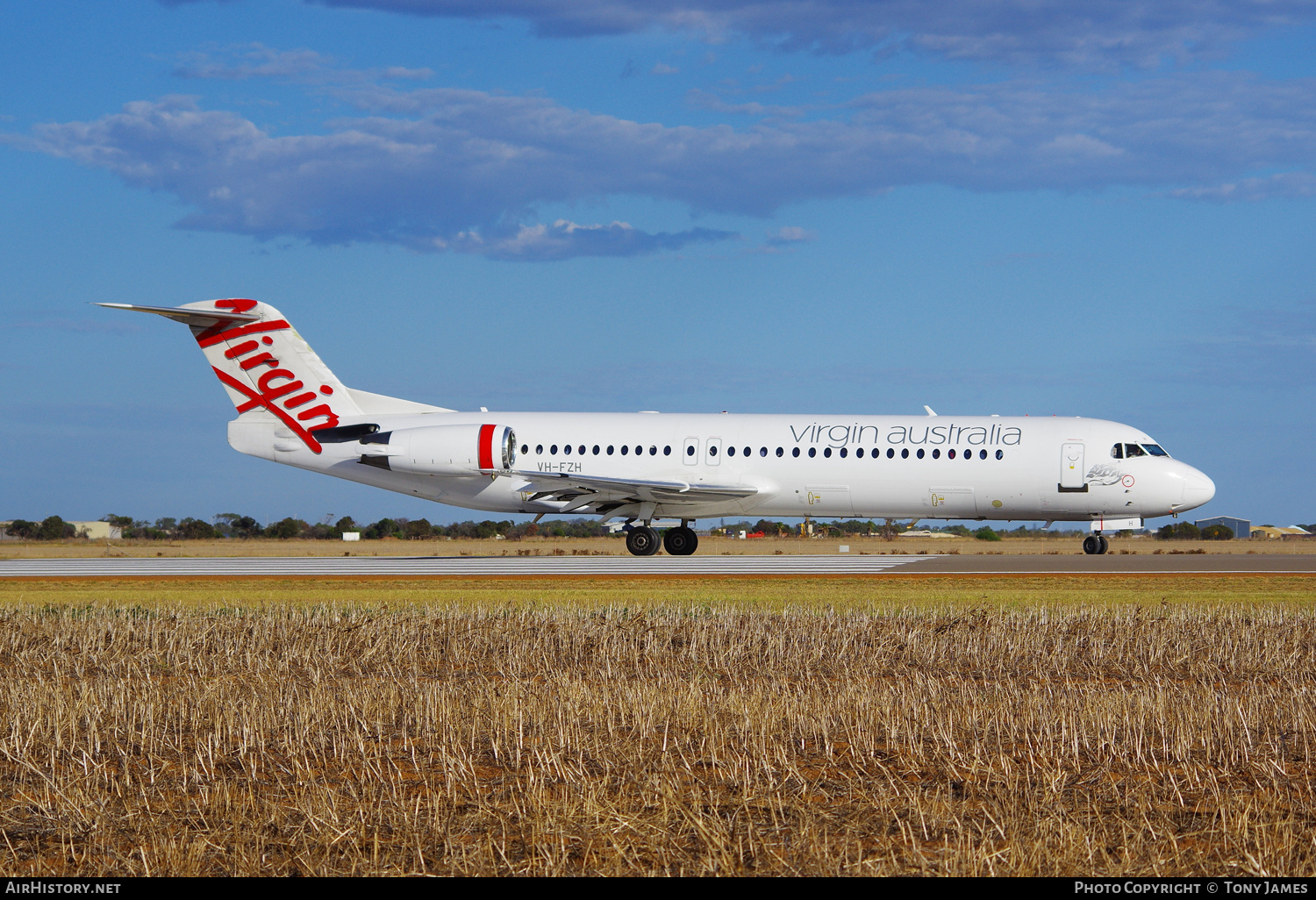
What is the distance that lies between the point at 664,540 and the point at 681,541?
63 centimetres

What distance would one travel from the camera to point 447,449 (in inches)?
1259

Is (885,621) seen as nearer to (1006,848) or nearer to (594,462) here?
(1006,848)

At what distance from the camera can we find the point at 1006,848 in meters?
5.34

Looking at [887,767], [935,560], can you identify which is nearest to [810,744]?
A: [887,767]

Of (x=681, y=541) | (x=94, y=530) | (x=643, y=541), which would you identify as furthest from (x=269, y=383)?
(x=94, y=530)

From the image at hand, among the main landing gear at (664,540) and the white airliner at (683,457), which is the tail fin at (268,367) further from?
the main landing gear at (664,540)

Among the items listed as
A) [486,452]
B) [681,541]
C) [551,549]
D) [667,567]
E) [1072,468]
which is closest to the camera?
[667,567]

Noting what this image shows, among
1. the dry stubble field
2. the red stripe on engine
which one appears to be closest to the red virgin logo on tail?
the red stripe on engine

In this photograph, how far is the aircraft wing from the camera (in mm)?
31045

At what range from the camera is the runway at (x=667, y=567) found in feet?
81.7

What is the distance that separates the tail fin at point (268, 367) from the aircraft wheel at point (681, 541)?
10.1 meters

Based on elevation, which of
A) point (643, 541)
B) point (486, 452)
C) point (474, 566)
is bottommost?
point (474, 566)

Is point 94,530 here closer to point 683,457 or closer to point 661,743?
point 683,457

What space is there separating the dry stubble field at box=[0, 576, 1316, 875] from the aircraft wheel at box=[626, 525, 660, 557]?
1681cm
